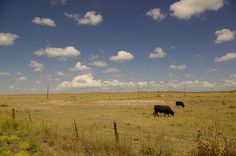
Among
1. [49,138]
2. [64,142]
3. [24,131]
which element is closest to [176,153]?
[64,142]

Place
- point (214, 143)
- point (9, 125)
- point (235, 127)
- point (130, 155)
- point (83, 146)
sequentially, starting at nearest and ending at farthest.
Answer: point (214, 143)
point (130, 155)
point (83, 146)
point (9, 125)
point (235, 127)

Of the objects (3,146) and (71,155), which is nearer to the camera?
(71,155)

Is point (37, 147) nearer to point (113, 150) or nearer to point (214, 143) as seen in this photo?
point (113, 150)

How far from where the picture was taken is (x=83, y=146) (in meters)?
12.5

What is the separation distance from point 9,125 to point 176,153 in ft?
36.8

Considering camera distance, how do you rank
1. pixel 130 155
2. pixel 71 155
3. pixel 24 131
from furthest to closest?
pixel 24 131 → pixel 71 155 → pixel 130 155

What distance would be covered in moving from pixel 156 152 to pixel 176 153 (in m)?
0.76

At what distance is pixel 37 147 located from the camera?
508 inches

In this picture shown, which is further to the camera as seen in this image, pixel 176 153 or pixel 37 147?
pixel 37 147

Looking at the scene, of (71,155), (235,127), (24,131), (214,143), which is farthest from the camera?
(235,127)

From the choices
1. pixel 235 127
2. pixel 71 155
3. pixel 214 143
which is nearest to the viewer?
pixel 214 143

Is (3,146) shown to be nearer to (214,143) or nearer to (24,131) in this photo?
(24,131)

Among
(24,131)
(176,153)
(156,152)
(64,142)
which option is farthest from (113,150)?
(24,131)

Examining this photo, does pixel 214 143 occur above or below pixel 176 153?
above
